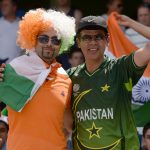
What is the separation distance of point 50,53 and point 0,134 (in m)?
2.18

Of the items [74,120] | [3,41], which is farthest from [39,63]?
[3,41]

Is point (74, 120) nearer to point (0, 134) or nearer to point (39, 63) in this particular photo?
point (39, 63)

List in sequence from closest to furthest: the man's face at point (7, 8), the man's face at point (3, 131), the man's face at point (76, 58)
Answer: the man's face at point (3, 131)
the man's face at point (76, 58)
the man's face at point (7, 8)

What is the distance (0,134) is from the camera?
340 inches

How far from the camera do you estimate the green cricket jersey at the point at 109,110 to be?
651 cm

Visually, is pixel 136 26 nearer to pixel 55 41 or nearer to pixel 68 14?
pixel 55 41

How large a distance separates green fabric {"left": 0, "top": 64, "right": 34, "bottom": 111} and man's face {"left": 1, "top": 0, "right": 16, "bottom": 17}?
3.50 meters

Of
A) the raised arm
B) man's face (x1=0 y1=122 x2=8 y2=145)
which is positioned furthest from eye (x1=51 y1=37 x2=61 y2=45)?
man's face (x1=0 y1=122 x2=8 y2=145)

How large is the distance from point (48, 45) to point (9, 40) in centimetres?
317

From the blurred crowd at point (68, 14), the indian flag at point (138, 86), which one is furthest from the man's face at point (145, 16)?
the indian flag at point (138, 86)

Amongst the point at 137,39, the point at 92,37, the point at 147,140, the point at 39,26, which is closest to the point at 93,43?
the point at 92,37

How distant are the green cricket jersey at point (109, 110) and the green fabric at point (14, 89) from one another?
20.7 inches

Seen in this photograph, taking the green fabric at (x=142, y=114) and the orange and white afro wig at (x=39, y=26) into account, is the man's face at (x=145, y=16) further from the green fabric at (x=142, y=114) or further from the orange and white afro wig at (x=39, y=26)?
the orange and white afro wig at (x=39, y=26)

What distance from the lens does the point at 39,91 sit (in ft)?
21.6
